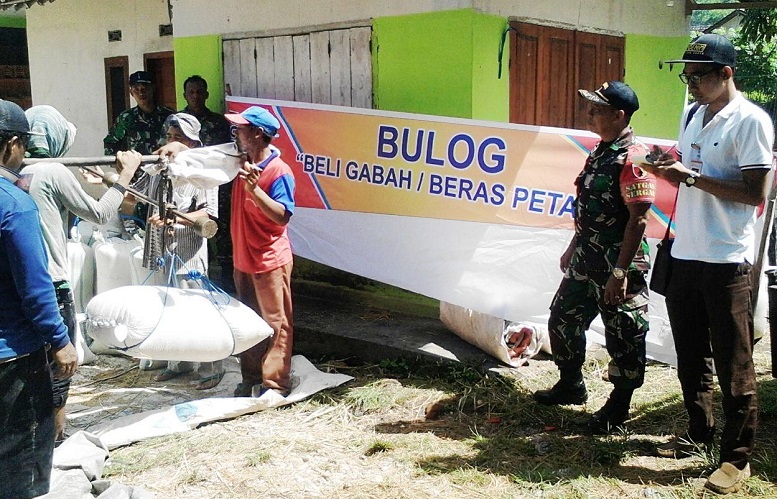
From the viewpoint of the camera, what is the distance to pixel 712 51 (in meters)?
3.23

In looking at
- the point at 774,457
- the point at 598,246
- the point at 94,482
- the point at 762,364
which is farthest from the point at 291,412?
the point at 762,364

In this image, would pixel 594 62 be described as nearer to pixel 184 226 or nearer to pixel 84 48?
pixel 184 226

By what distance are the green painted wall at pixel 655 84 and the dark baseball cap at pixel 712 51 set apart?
3733mm

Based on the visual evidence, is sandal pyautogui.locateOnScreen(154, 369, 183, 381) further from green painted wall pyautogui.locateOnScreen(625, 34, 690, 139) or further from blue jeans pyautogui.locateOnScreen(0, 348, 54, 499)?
green painted wall pyautogui.locateOnScreen(625, 34, 690, 139)

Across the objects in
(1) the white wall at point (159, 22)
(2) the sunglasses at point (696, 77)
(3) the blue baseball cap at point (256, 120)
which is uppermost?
(1) the white wall at point (159, 22)

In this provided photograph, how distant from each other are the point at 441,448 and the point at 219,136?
360cm

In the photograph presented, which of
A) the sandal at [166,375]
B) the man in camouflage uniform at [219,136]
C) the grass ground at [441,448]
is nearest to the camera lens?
the grass ground at [441,448]

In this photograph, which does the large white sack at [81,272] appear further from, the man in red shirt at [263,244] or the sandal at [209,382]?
the man in red shirt at [263,244]

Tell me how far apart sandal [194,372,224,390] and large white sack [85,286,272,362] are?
908 millimetres

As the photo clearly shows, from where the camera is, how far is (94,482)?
3395mm

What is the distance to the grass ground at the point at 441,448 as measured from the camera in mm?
3543

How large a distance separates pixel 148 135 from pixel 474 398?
3835 mm

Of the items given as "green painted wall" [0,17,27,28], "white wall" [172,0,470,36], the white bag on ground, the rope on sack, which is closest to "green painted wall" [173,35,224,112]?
"white wall" [172,0,470,36]

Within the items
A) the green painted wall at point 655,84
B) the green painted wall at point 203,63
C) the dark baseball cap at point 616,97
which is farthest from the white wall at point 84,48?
the dark baseball cap at point 616,97
